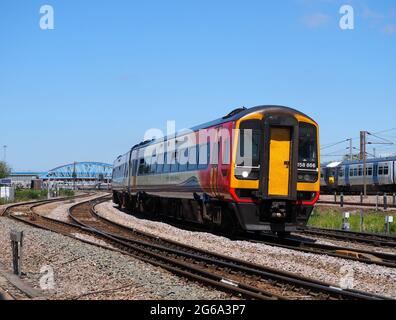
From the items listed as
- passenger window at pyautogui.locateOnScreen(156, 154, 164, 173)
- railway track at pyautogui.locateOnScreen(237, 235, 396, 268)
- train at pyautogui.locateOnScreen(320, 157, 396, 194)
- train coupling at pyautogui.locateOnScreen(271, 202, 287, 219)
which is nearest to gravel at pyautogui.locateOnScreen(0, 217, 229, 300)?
railway track at pyautogui.locateOnScreen(237, 235, 396, 268)

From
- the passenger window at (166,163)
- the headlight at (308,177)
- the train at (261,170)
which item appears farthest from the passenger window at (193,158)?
the headlight at (308,177)

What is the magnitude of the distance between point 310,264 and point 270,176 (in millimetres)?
3811

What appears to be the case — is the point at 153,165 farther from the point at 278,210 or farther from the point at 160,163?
the point at 278,210

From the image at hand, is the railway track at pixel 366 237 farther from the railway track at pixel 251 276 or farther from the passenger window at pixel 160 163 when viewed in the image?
the passenger window at pixel 160 163

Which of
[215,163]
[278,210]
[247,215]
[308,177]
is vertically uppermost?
[215,163]

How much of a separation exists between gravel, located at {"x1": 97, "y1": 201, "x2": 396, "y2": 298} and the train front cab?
0.88 meters

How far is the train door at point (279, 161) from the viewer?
15078 mm

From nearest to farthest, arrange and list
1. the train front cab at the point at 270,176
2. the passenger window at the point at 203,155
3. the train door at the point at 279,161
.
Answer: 1. the train front cab at the point at 270,176
2. the train door at the point at 279,161
3. the passenger window at the point at 203,155

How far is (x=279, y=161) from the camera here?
15.2 meters

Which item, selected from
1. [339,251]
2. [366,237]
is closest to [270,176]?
[339,251]

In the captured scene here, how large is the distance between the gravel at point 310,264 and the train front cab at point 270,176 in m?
0.88

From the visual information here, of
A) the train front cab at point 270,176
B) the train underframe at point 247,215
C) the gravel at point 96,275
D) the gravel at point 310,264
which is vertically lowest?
the gravel at point 96,275
